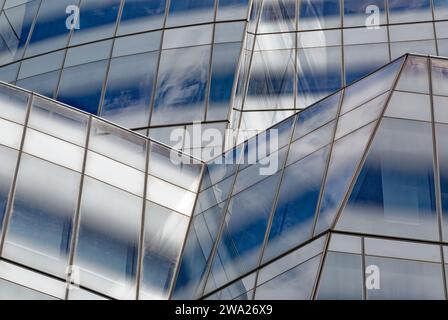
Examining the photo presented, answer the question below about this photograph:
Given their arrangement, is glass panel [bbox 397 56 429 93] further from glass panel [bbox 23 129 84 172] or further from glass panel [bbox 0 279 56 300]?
glass panel [bbox 0 279 56 300]

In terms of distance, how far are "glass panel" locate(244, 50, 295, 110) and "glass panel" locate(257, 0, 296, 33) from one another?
1133 millimetres

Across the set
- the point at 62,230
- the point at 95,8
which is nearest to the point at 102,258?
the point at 62,230

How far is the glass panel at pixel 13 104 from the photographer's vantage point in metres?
26.6

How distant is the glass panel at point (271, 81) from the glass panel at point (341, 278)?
43.2 feet

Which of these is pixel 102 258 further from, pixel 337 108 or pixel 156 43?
pixel 156 43

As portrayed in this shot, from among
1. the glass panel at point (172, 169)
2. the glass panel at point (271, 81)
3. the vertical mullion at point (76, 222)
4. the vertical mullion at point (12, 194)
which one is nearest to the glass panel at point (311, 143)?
the glass panel at point (172, 169)

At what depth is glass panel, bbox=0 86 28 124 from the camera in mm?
26609

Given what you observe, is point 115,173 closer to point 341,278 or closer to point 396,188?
point 396,188

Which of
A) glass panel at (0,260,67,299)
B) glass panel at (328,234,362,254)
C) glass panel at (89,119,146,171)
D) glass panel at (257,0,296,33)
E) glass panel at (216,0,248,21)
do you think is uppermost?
glass panel at (257,0,296,33)

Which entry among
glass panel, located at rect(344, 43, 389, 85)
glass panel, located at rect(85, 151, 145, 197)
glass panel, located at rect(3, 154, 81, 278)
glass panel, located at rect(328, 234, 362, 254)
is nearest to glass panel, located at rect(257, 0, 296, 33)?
glass panel, located at rect(344, 43, 389, 85)

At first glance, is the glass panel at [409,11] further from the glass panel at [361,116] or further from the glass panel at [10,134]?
the glass panel at [10,134]

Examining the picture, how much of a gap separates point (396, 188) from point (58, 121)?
10018 millimetres

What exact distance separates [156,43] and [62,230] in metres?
12.5

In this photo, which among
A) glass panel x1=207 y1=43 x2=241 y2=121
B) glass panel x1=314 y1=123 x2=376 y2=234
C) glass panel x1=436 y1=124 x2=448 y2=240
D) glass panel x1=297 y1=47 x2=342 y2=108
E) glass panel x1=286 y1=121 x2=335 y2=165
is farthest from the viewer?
glass panel x1=297 y1=47 x2=342 y2=108
